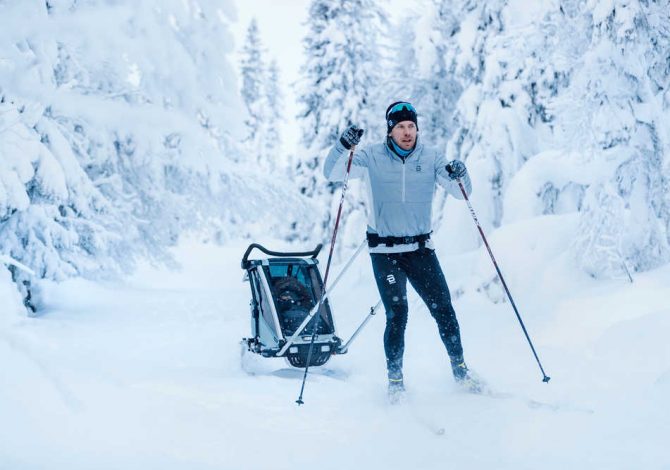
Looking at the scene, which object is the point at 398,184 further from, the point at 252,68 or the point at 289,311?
the point at 252,68

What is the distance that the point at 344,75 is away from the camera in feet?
75.9

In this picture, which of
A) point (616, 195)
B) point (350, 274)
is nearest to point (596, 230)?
point (616, 195)

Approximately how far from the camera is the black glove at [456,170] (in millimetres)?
4586

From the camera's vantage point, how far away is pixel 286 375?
6.21 meters

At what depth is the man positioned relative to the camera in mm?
4664

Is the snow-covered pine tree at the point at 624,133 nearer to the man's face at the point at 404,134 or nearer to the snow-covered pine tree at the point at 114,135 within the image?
the man's face at the point at 404,134

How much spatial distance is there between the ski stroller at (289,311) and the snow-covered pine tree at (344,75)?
1543 centimetres

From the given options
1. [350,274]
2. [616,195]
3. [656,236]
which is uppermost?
[616,195]

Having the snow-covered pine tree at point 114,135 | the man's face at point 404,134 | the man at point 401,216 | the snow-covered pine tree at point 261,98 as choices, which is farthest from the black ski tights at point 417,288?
the snow-covered pine tree at point 261,98

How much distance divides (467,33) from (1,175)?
12342mm

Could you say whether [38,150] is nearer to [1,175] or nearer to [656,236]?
[1,175]

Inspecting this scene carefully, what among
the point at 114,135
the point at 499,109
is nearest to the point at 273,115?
the point at 499,109

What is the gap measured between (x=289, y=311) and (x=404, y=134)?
2.56 m

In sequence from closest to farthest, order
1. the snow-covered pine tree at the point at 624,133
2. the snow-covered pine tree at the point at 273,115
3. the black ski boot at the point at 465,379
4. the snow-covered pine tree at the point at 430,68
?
the black ski boot at the point at 465,379 → the snow-covered pine tree at the point at 624,133 → the snow-covered pine tree at the point at 430,68 → the snow-covered pine tree at the point at 273,115
